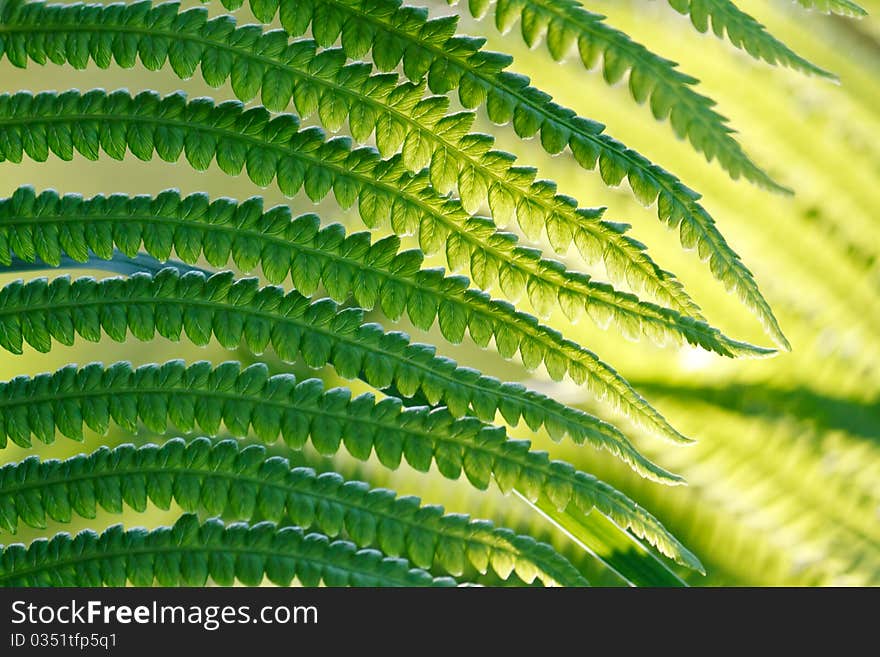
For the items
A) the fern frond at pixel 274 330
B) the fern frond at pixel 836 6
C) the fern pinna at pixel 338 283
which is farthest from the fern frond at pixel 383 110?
the fern frond at pixel 836 6

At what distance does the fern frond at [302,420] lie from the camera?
0.60 m

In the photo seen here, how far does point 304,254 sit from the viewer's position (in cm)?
65

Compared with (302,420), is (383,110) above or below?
above

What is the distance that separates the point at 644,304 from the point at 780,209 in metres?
1.00

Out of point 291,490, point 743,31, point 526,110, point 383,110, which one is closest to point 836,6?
point 743,31

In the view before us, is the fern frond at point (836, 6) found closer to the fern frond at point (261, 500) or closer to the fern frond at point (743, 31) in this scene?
the fern frond at point (743, 31)

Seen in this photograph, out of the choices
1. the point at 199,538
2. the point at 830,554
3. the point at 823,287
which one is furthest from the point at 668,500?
the point at 199,538

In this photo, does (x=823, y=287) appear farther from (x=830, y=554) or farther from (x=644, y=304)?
(x=644, y=304)

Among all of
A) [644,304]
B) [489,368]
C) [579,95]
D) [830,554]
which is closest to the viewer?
[644,304]

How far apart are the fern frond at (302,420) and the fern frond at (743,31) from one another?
0.37 meters

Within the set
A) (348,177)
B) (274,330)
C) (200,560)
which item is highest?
(348,177)

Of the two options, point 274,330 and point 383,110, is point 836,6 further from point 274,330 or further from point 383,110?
point 274,330

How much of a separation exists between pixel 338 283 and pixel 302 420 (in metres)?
0.13
